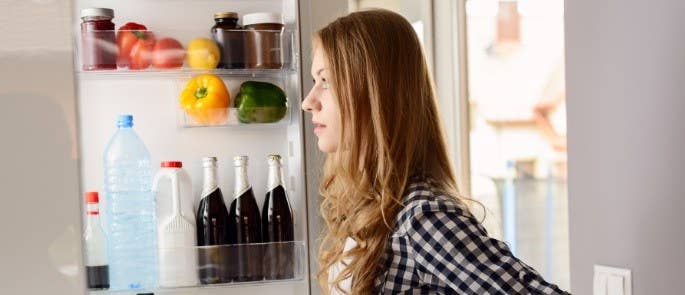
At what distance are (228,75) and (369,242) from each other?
0.86m

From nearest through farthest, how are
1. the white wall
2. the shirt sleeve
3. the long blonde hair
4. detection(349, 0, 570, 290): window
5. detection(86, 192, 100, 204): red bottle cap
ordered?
the shirt sleeve, the long blonde hair, detection(86, 192, 100, 204): red bottle cap, the white wall, detection(349, 0, 570, 290): window

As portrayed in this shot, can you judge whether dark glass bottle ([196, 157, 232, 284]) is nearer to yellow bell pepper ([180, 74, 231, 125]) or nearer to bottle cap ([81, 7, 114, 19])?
yellow bell pepper ([180, 74, 231, 125])

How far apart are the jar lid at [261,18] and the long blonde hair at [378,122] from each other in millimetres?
515

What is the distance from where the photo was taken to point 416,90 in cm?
134

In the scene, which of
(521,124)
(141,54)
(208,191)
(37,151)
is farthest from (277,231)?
(37,151)

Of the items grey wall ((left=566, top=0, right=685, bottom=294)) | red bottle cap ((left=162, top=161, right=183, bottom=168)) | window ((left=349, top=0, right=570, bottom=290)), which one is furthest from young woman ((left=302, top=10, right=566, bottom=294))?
window ((left=349, top=0, right=570, bottom=290))

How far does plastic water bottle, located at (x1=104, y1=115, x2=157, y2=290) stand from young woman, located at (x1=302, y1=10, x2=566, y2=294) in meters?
0.60

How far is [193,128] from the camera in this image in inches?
78.6

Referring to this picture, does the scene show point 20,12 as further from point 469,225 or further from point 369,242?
point 369,242

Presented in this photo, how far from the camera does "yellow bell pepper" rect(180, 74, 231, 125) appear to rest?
6.14ft

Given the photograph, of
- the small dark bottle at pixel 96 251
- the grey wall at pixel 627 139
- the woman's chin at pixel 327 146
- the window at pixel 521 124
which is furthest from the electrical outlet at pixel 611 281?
the small dark bottle at pixel 96 251

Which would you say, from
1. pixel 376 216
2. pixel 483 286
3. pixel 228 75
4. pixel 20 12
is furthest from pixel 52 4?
pixel 228 75

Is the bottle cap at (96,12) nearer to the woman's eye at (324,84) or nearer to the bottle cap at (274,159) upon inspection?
the bottle cap at (274,159)

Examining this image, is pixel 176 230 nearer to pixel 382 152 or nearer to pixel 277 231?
pixel 277 231
